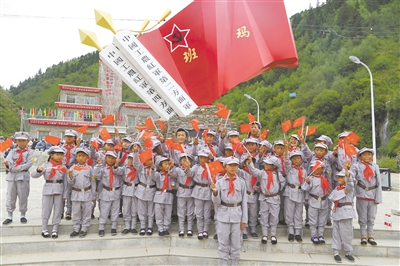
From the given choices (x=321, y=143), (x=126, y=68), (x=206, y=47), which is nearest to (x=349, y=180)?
(x=321, y=143)

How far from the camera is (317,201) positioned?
17.2 feet

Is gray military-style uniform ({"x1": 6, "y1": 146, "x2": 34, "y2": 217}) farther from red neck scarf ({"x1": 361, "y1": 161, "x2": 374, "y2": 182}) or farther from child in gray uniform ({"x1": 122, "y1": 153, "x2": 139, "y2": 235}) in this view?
red neck scarf ({"x1": 361, "y1": 161, "x2": 374, "y2": 182})

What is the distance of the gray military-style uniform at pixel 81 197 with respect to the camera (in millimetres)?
5250

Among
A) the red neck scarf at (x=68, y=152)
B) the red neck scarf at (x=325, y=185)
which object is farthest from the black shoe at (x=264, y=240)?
the red neck scarf at (x=68, y=152)

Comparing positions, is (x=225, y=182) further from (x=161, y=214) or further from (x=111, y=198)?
(x=111, y=198)

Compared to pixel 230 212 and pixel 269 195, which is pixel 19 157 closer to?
pixel 230 212

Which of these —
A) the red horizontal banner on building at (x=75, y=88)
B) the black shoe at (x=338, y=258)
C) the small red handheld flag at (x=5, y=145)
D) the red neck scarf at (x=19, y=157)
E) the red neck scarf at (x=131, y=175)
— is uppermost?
the red horizontal banner on building at (x=75, y=88)

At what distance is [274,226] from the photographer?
528 centimetres

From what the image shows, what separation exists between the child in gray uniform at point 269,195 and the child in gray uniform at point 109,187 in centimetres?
255

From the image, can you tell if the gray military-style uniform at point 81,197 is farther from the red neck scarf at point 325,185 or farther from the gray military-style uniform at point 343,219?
the gray military-style uniform at point 343,219

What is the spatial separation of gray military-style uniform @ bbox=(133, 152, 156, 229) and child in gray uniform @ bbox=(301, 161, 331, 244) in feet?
9.17

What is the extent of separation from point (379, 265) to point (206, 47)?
464 cm

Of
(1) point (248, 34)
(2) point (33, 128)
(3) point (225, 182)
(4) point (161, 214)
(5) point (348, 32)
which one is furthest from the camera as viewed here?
(5) point (348, 32)

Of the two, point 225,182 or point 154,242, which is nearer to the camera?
point 225,182
